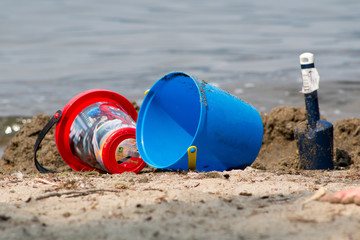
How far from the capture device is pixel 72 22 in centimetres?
1420

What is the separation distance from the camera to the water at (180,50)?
6.59 metres

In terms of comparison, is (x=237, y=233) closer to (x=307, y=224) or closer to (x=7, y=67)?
(x=307, y=224)

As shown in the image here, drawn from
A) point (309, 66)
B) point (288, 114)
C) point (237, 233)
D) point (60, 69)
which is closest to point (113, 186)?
point (237, 233)

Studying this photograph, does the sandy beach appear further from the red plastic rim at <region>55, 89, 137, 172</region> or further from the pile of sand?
the pile of sand

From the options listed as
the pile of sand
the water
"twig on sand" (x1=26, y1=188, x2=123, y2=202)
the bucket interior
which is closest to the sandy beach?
"twig on sand" (x1=26, y1=188, x2=123, y2=202)

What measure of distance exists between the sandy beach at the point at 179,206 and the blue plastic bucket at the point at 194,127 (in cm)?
14

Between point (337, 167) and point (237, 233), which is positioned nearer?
point (237, 233)

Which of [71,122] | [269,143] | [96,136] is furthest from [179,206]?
Answer: [269,143]

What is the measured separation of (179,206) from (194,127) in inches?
55.1

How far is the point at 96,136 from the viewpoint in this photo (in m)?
3.08

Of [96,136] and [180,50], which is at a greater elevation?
[180,50]

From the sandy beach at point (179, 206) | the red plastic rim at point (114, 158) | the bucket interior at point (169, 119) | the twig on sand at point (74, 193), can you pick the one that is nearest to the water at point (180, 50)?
the bucket interior at point (169, 119)

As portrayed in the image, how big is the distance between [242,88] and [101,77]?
2.36 m

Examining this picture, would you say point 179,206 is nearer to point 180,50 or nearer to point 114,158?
point 114,158
